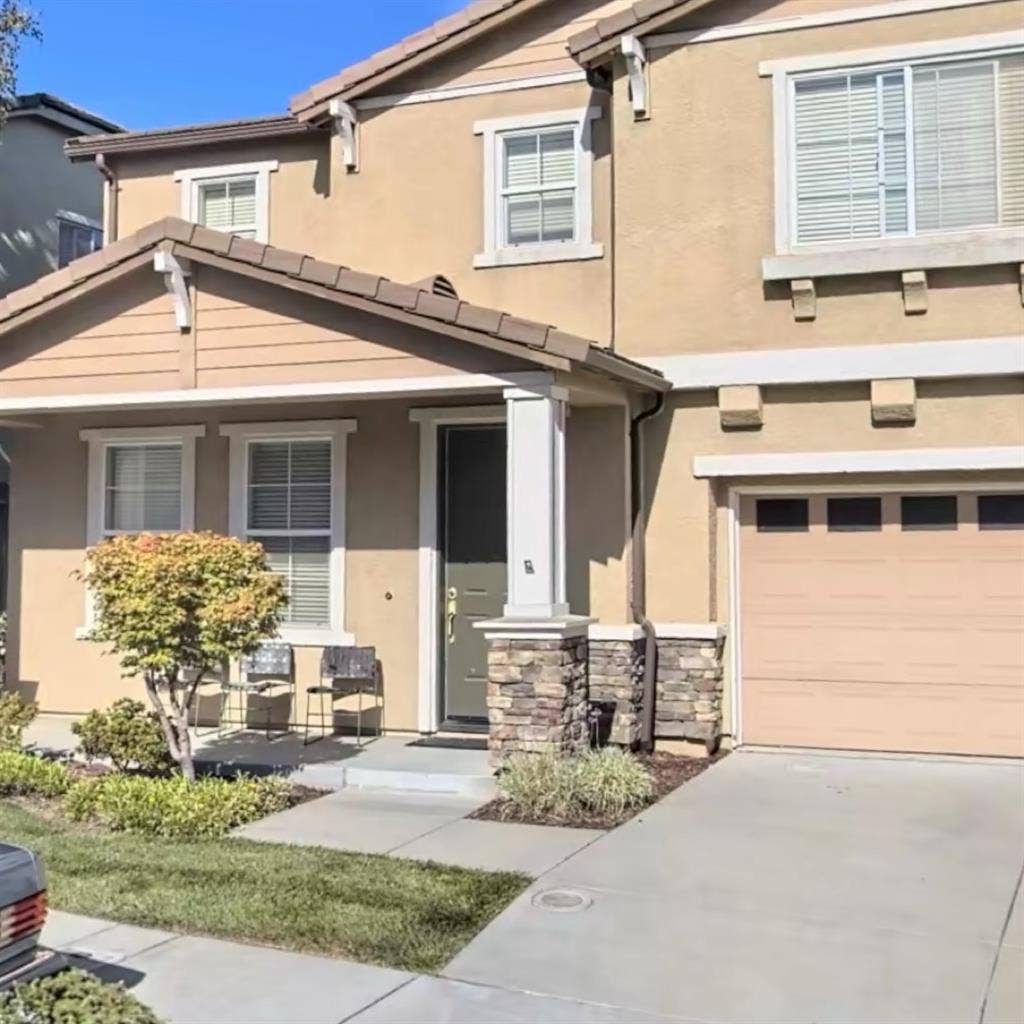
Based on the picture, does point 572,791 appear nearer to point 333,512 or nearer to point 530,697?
point 530,697

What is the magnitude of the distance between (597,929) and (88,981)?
8.67 ft

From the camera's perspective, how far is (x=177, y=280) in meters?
9.66

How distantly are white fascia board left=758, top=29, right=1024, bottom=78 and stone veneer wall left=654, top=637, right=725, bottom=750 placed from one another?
488 cm

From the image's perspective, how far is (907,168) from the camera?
9523mm

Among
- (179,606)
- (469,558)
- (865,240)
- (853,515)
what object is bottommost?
(179,606)

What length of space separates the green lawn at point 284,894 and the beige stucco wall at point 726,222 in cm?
542

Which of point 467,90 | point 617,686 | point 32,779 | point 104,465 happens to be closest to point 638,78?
point 467,90

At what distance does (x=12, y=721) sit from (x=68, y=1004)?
6688 millimetres

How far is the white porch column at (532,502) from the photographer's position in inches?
346

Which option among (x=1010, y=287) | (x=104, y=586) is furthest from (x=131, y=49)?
(x=1010, y=287)

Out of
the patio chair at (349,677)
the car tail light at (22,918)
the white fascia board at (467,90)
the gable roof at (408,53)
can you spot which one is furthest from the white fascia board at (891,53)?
the car tail light at (22,918)

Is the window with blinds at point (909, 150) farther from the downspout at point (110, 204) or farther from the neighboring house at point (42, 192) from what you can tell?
the neighboring house at point (42, 192)

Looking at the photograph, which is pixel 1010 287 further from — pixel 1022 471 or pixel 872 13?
pixel 872 13

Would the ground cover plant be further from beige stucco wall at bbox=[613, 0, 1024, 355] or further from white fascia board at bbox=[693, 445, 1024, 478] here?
beige stucco wall at bbox=[613, 0, 1024, 355]
